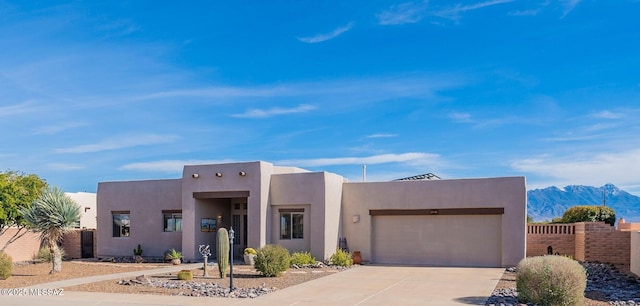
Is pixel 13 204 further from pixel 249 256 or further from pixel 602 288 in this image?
pixel 602 288

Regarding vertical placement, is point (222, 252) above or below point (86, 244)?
above

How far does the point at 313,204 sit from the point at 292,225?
140cm

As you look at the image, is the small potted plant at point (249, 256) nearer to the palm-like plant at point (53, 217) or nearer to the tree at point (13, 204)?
the palm-like plant at point (53, 217)

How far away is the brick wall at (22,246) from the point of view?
2772cm

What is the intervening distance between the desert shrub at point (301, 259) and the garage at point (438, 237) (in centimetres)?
328

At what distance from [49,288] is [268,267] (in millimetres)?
6246

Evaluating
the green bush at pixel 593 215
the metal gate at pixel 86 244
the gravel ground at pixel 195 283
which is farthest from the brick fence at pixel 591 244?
the metal gate at pixel 86 244

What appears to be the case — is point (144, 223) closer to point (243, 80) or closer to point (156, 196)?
point (156, 196)

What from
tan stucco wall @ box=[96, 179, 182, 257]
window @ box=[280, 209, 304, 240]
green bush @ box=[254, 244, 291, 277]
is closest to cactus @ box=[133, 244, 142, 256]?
tan stucco wall @ box=[96, 179, 182, 257]

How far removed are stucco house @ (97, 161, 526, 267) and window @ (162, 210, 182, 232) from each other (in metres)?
0.05

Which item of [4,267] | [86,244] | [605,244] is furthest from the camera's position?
[86,244]

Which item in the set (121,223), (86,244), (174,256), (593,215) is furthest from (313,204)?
(593,215)

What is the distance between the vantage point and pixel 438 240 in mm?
24203

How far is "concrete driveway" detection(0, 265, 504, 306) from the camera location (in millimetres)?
14133
